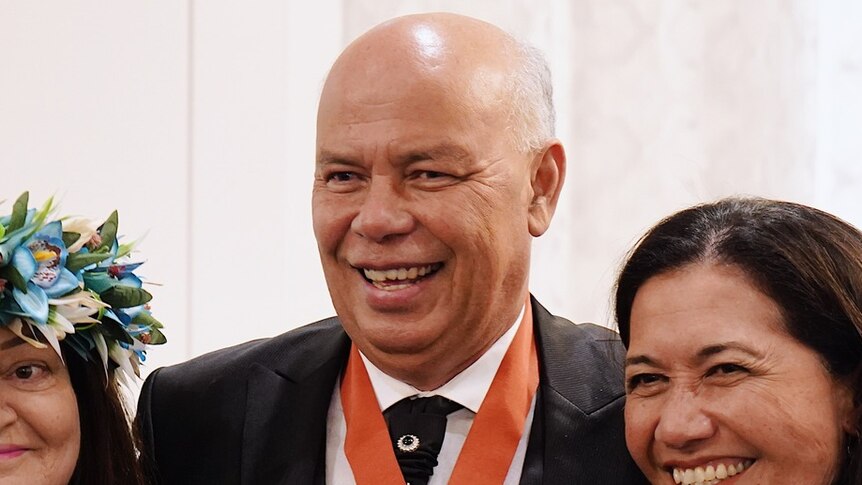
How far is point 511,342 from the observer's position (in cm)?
265

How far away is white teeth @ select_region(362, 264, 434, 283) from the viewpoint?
8.30 ft

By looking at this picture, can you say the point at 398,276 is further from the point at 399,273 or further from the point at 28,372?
the point at 28,372

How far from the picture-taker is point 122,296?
2.40 m

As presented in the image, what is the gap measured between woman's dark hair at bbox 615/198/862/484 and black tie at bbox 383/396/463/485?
465mm

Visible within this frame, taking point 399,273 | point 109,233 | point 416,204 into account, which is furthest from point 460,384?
point 109,233

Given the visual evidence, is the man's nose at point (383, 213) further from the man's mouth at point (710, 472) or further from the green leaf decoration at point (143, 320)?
the man's mouth at point (710, 472)

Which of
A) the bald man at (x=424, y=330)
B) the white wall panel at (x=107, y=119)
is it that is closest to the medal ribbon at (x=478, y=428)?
the bald man at (x=424, y=330)

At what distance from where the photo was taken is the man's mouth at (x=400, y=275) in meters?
2.53

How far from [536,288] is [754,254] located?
2040 millimetres

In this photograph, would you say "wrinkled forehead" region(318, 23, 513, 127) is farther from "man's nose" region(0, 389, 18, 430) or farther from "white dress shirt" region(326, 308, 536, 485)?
"man's nose" region(0, 389, 18, 430)

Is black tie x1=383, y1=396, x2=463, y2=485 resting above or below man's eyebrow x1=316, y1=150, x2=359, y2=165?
below

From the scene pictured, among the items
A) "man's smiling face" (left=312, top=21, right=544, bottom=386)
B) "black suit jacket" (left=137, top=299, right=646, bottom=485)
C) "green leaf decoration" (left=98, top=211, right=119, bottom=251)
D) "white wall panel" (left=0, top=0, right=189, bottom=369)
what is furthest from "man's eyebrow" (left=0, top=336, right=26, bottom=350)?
"white wall panel" (left=0, top=0, right=189, bottom=369)

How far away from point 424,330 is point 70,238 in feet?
2.03

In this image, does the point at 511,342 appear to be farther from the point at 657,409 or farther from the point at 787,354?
the point at 787,354
